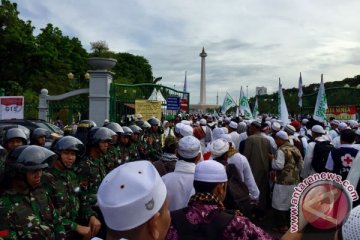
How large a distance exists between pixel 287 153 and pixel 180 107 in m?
7.31

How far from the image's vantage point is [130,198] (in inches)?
66.2

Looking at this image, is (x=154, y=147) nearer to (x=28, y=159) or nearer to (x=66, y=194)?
(x=66, y=194)

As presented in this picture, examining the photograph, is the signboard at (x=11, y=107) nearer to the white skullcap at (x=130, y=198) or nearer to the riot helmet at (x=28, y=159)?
the riot helmet at (x=28, y=159)

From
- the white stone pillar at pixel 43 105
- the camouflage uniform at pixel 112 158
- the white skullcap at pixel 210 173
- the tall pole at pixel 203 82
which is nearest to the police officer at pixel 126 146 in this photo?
the camouflage uniform at pixel 112 158

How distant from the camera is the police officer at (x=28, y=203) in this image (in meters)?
3.25

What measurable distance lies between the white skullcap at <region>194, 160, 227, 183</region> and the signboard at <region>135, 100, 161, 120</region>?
8.59 metres

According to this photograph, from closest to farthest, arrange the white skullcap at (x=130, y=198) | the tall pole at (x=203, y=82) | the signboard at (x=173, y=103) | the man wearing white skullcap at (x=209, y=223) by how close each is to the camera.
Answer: the white skullcap at (x=130, y=198) < the man wearing white skullcap at (x=209, y=223) < the signboard at (x=173, y=103) < the tall pole at (x=203, y=82)

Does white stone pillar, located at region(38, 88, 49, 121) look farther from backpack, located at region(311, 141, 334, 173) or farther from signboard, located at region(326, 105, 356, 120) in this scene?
signboard, located at region(326, 105, 356, 120)

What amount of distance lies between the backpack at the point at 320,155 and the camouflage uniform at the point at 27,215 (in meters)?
4.90

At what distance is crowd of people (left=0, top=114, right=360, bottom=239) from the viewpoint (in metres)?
1.73

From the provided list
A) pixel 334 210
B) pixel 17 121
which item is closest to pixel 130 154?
pixel 17 121

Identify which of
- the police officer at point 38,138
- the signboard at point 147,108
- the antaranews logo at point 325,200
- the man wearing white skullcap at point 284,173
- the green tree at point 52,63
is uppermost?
the green tree at point 52,63

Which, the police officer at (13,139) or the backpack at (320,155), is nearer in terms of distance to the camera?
the police officer at (13,139)

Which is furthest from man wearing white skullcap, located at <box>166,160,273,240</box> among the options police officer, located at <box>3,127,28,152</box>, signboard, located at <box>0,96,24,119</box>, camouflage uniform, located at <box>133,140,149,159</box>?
signboard, located at <box>0,96,24,119</box>
